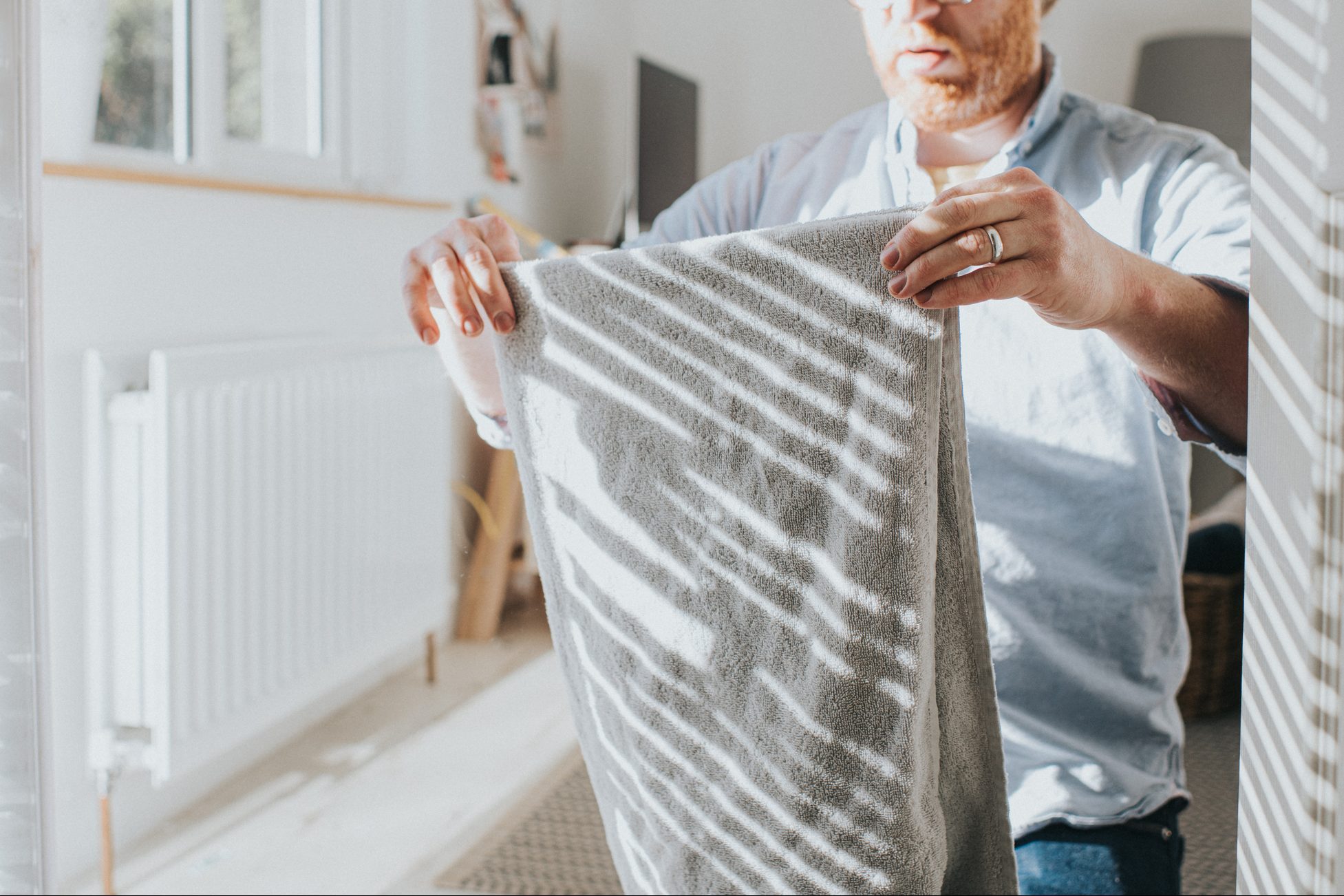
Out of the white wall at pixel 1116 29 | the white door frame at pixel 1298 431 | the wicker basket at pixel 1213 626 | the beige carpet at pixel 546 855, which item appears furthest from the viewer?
the white wall at pixel 1116 29

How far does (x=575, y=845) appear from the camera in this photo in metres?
1.85

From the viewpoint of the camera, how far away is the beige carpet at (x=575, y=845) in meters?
1.72

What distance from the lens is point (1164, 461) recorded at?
3.27 feet

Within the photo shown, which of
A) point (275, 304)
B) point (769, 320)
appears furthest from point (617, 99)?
point (769, 320)

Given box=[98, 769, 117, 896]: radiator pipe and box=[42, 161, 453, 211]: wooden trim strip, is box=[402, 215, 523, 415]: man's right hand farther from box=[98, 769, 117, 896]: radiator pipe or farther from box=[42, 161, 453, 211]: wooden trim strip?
box=[98, 769, 117, 896]: radiator pipe

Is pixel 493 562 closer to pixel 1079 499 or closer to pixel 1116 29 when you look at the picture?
pixel 1079 499

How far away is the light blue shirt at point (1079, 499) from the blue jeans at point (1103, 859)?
0.6 inches

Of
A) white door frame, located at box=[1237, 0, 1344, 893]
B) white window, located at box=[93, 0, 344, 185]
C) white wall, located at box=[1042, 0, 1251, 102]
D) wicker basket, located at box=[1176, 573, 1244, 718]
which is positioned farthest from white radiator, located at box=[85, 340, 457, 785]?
white wall, located at box=[1042, 0, 1251, 102]

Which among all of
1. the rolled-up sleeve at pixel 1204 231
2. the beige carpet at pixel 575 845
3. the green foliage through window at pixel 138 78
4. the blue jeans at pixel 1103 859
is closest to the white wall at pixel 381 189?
the green foliage through window at pixel 138 78

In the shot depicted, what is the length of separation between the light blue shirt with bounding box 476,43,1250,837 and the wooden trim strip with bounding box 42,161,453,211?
94 centimetres

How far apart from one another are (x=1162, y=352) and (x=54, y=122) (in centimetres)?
145

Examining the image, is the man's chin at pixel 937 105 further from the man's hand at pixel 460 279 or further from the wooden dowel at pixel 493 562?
the wooden dowel at pixel 493 562

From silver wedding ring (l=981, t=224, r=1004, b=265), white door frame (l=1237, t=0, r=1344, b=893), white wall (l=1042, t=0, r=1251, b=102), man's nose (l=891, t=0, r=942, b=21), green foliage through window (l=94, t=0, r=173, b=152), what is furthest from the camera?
white wall (l=1042, t=0, r=1251, b=102)

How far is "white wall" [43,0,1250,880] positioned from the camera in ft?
5.31
